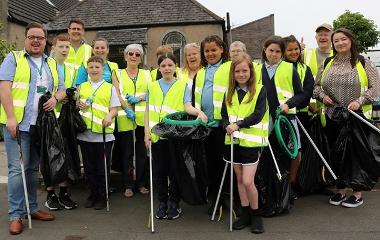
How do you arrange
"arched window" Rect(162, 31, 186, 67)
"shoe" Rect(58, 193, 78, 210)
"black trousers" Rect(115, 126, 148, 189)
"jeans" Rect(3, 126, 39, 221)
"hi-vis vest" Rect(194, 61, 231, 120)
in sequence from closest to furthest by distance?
1. "jeans" Rect(3, 126, 39, 221)
2. "hi-vis vest" Rect(194, 61, 231, 120)
3. "shoe" Rect(58, 193, 78, 210)
4. "black trousers" Rect(115, 126, 148, 189)
5. "arched window" Rect(162, 31, 186, 67)

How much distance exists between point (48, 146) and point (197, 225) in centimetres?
182

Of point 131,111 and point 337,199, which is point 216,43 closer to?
point 131,111

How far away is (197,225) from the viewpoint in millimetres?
4488

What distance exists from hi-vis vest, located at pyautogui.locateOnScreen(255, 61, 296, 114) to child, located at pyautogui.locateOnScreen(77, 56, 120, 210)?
5.98ft

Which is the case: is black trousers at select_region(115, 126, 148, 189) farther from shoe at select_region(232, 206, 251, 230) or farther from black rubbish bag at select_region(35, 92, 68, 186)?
shoe at select_region(232, 206, 251, 230)

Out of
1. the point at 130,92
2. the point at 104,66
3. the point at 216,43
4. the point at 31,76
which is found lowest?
the point at 130,92

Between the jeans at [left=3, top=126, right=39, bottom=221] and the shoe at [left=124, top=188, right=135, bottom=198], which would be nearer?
the jeans at [left=3, top=126, right=39, bottom=221]

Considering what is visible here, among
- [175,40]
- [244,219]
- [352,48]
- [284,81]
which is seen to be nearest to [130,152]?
[244,219]

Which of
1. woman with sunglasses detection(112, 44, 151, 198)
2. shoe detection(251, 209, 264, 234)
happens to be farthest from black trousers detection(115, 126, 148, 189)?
shoe detection(251, 209, 264, 234)

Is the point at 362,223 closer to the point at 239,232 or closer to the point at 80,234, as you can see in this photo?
the point at 239,232

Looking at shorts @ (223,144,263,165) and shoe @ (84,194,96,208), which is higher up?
shorts @ (223,144,263,165)

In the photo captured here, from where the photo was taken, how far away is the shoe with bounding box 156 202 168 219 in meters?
4.68

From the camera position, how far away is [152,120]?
4652 millimetres

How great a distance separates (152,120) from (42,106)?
1189mm
